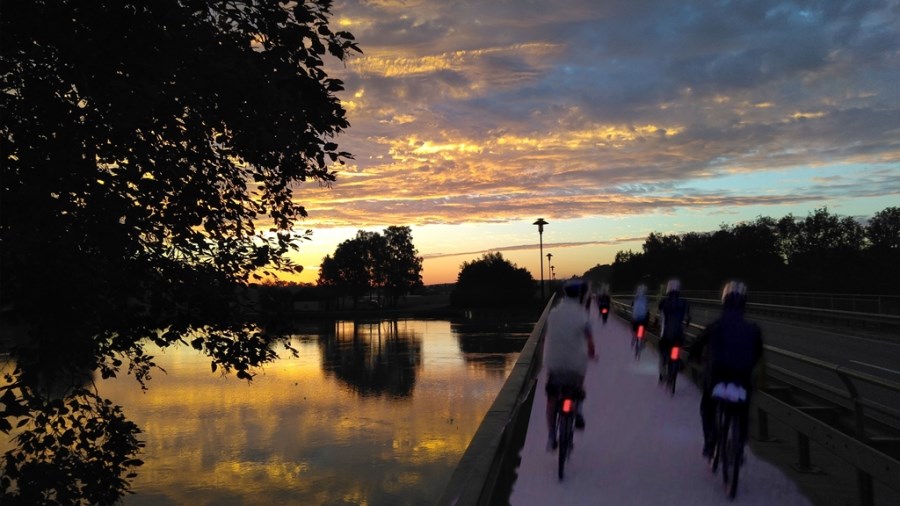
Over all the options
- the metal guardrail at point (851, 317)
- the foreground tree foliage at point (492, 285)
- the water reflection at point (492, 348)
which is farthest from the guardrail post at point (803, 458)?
the foreground tree foliage at point (492, 285)

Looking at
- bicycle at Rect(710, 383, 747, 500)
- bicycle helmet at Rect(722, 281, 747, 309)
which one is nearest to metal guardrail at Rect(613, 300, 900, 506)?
bicycle at Rect(710, 383, 747, 500)

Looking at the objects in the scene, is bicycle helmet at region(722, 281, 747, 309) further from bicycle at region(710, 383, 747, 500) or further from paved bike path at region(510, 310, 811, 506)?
paved bike path at region(510, 310, 811, 506)

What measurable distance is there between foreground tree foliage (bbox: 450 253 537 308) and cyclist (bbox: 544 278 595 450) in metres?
116

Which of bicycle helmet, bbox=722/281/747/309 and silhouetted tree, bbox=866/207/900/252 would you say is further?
silhouetted tree, bbox=866/207/900/252

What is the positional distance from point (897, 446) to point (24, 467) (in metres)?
7.17

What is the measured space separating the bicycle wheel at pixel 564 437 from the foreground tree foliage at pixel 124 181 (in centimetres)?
307

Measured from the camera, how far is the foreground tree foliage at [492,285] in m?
125

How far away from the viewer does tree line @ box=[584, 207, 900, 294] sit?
9719 cm

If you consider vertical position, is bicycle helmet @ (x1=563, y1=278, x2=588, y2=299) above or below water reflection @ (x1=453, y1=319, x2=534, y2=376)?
above

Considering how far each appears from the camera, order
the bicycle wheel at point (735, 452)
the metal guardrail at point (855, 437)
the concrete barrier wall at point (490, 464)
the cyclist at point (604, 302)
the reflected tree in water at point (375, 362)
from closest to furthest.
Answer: the concrete barrier wall at point (490, 464) < the metal guardrail at point (855, 437) < the bicycle wheel at point (735, 452) < the cyclist at point (604, 302) < the reflected tree in water at point (375, 362)

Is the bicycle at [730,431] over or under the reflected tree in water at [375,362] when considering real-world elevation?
over

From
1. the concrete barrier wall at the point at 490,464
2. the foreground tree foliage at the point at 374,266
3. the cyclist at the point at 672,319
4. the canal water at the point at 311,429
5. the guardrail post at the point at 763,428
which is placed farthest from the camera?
the foreground tree foliage at the point at 374,266

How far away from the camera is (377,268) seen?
6422 inches

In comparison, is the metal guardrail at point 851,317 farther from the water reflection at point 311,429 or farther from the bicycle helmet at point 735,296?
the bicycle helmet at point 735,296
